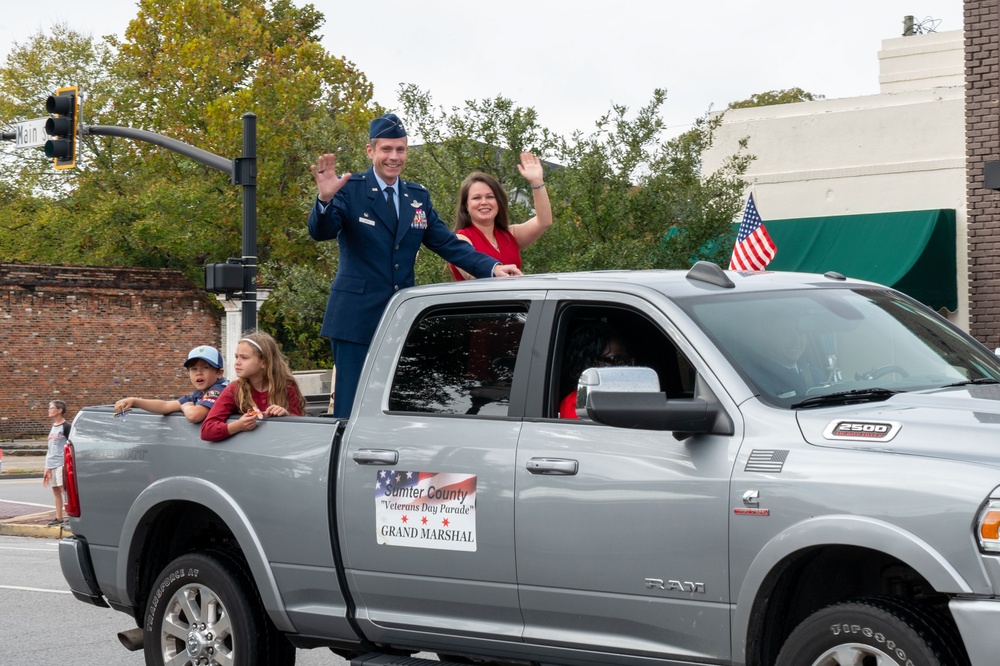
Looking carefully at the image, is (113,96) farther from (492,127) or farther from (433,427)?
(433,427)

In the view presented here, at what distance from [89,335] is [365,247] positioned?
33753mm

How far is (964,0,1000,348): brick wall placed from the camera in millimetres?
17453

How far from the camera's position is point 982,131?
1764cm

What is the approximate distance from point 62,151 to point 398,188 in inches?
533

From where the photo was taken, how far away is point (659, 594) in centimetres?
444

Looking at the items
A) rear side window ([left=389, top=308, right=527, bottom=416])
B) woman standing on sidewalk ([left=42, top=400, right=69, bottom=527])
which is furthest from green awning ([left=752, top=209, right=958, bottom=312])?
rear side window ([left=389, top=308, right=527, bottom=416])

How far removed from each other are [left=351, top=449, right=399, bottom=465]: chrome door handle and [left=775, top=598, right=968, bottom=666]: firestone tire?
1.78 m

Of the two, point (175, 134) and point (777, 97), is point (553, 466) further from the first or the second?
point (777, 97)

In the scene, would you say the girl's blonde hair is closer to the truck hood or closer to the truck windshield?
Answer: the truck windshield

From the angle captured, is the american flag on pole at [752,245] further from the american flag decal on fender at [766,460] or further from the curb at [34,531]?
the american flag decal on fender at [766,460]

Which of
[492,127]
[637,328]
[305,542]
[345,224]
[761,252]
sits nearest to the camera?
[637,328]

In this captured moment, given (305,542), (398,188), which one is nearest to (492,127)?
(398,188)

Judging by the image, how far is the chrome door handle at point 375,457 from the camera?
525 centimetres

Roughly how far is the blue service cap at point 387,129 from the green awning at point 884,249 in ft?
50.2
